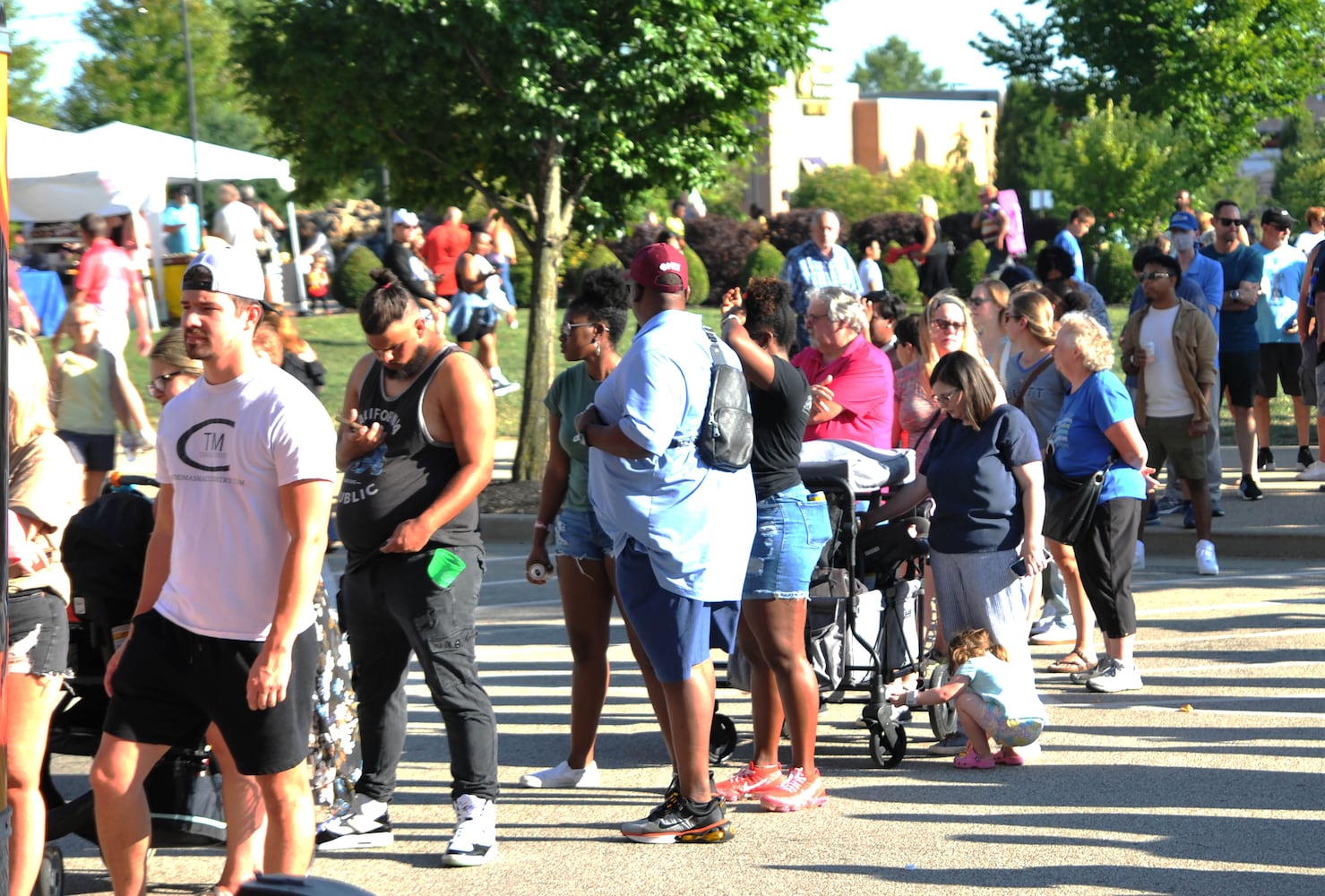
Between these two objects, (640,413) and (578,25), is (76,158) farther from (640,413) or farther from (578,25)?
(640,413)

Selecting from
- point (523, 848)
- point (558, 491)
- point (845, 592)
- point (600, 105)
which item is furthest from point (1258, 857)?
point (600, 105)

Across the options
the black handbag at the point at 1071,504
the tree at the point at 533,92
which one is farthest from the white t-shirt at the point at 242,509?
the tree at the point at 533,92

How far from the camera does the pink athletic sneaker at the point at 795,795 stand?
644cm

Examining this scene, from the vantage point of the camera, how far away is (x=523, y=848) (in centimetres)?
609

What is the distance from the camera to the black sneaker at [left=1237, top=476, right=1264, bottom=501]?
42.9ft

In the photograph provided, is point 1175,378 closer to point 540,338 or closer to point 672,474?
point 540,338

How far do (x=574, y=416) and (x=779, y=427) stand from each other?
0.85 m

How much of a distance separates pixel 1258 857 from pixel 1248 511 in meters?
7.33

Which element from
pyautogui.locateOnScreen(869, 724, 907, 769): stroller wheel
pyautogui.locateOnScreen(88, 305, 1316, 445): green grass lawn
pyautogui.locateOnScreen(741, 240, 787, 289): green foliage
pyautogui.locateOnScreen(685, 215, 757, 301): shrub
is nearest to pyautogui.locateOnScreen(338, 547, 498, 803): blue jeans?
pyautogui.locateOnScreen(869, 724, 907, 769): stroller wheel

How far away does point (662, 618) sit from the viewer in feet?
18.9

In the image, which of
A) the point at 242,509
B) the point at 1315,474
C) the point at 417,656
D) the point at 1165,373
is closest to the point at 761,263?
the point at 1315,474

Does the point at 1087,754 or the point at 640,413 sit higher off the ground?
the point at 640,413

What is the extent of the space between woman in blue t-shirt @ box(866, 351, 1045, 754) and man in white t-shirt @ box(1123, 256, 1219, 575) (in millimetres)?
3994

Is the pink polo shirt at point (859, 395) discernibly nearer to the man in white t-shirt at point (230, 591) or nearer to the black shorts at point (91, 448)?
the man in white t-shirt at point (230, 591)
